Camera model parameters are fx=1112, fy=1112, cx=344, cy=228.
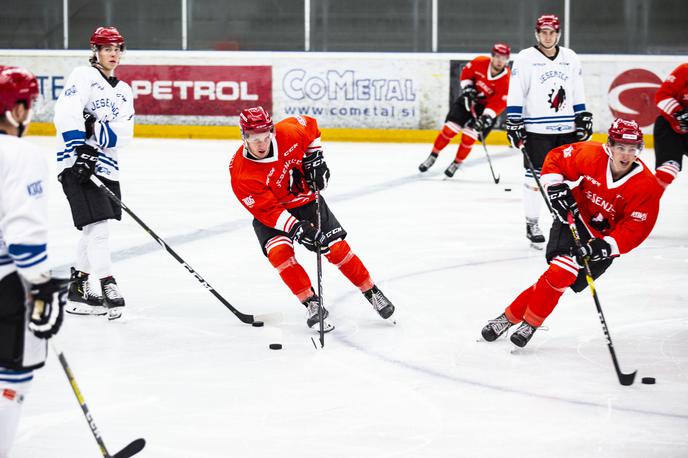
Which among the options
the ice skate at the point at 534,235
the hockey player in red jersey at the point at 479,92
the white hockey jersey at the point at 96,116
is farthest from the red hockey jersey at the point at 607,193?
the hockey player in red jersey at the point at 479,92

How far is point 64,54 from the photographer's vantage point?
40.1 ft

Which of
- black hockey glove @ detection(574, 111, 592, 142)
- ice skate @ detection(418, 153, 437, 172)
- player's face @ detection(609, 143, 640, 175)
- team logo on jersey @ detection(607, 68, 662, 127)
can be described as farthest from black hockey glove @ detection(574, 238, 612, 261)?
team logo on jersey @ detection(607, 68, 662, 127)

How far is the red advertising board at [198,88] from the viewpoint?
11.9 m

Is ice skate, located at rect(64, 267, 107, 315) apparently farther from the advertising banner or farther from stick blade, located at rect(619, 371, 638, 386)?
the advertising banner

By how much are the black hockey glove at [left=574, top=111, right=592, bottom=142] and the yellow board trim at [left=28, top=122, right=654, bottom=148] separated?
5.13m

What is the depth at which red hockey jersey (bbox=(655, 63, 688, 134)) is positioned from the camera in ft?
17.6

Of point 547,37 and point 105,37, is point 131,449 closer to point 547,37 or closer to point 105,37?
point 105,37

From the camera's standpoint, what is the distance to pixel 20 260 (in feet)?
7.37

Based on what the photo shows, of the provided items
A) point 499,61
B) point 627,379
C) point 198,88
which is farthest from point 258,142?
point 198,88

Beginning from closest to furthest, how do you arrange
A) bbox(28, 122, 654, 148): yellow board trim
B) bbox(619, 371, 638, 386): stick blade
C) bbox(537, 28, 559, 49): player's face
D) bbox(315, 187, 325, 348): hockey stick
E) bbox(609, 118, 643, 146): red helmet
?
bbox(619, 371, 638, 386): stick blade, bbox(609, 118, 643, 146): red helmet, bbox(315, 187, 325, 348): hockey stick, bbox(537, 28, 559, 49): player's face, bbox(28, 122, 654, 148): yellow board trim

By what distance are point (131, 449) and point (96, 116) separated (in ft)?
6.24

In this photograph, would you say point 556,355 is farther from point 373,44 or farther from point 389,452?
point 373,44

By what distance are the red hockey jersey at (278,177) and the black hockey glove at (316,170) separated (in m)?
0.03

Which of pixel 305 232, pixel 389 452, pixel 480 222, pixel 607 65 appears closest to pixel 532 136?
pixel 480 222
